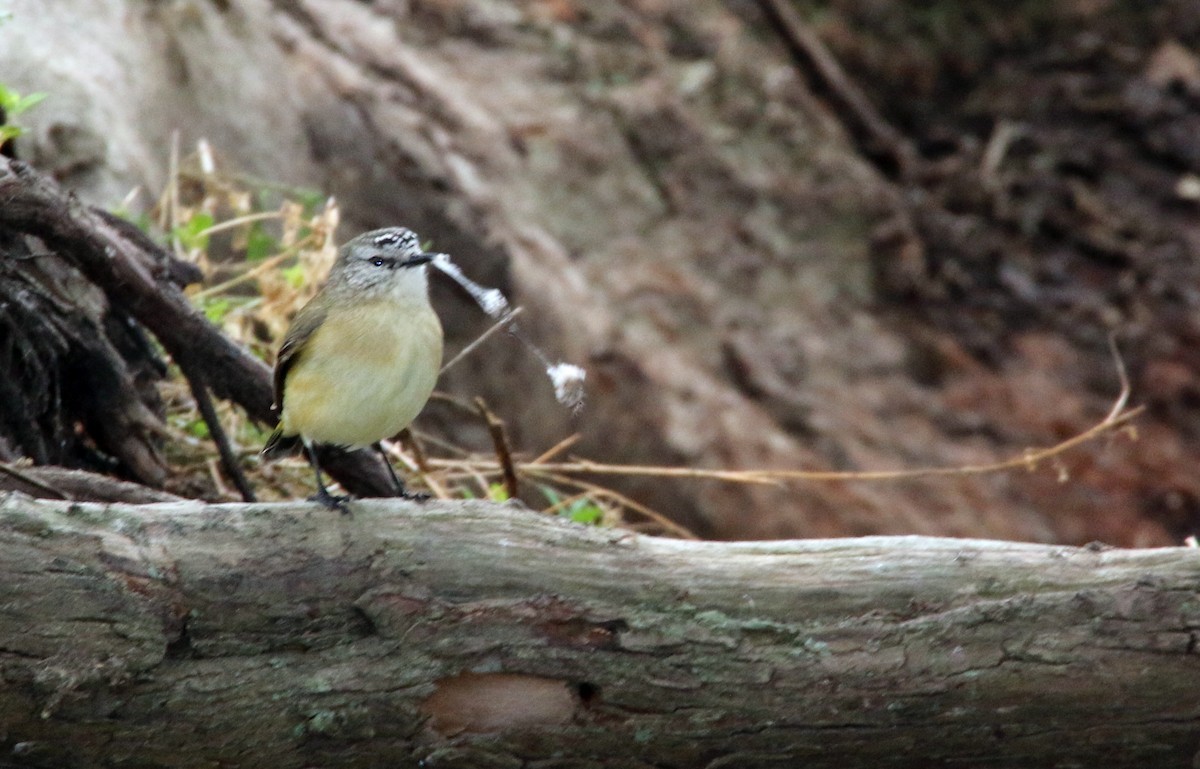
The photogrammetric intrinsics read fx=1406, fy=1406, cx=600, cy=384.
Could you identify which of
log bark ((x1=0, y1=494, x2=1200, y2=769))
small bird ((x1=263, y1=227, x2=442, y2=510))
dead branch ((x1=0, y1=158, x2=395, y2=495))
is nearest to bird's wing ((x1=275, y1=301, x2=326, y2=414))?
small bird ((x1=263, y1=227, x2=442, y2=510))

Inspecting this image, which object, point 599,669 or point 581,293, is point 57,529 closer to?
point 599,669

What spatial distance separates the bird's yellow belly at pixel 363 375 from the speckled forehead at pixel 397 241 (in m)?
0.31

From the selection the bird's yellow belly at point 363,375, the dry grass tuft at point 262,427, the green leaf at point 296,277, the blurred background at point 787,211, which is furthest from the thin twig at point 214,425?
the blurred background at point 787,211

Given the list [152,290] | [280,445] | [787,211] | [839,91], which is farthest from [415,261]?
[839,91]

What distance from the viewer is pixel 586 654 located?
333 cm

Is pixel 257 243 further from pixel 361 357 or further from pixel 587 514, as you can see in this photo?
pixel 361 357

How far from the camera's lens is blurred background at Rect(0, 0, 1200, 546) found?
799 centimetres

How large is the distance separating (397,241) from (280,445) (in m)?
0.71

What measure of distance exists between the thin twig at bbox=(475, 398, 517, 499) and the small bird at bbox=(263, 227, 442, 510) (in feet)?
1.56

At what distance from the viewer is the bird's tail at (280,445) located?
13.8 feet

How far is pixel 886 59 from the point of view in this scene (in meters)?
10.7

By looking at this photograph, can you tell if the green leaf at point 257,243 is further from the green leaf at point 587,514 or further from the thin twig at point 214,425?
the green leaf at point 587,514

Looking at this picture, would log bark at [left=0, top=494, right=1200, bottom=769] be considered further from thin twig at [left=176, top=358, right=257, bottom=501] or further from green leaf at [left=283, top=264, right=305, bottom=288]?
green leaf at [left=283, top=264, right=305, bottom=288]

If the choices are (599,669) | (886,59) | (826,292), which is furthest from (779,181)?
(599,669)
